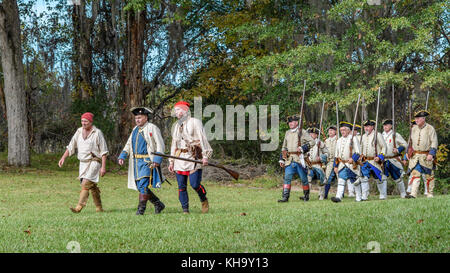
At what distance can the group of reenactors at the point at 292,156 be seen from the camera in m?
9.07

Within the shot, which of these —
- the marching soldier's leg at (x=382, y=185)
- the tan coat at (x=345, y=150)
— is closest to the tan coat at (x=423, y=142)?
the marching soldier's leg at (x=382, y=185)

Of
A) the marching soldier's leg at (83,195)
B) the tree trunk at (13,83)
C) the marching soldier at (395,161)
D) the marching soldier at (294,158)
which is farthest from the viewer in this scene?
the tree trunk at (13,83)

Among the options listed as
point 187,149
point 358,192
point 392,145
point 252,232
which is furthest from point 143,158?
point 392,145

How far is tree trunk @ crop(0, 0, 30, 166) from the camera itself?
21.2 metres

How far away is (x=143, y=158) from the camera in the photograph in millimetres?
9188

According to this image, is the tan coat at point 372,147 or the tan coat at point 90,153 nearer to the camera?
the tan coat at point 90,153

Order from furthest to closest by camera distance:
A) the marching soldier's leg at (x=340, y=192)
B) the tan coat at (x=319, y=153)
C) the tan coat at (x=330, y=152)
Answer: the tan coat at (x=330, y=152), the tan coat at (x=319, y=153), the marching soldier's leg at (x=340, y=192)

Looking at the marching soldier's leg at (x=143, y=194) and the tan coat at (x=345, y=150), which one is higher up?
the tan coat at (x=345, y=150)

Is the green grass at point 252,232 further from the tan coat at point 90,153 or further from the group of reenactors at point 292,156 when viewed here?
the tan coat at point 90,153

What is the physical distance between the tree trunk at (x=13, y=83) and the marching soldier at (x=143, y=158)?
14.1m

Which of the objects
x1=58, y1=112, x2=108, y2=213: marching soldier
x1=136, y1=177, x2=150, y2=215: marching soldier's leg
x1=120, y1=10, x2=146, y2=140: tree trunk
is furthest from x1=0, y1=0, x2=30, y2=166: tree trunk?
x1=136, y1=177, x2=150, y2=215: marching soldier's leg

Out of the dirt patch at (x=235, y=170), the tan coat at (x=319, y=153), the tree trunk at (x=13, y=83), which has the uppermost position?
the tree trunk at (x=13, y=83)

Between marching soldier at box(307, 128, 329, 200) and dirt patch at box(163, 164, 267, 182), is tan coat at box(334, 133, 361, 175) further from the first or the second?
dirt patch at box(163, 164, 267, 182)

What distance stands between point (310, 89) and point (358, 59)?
237cm
